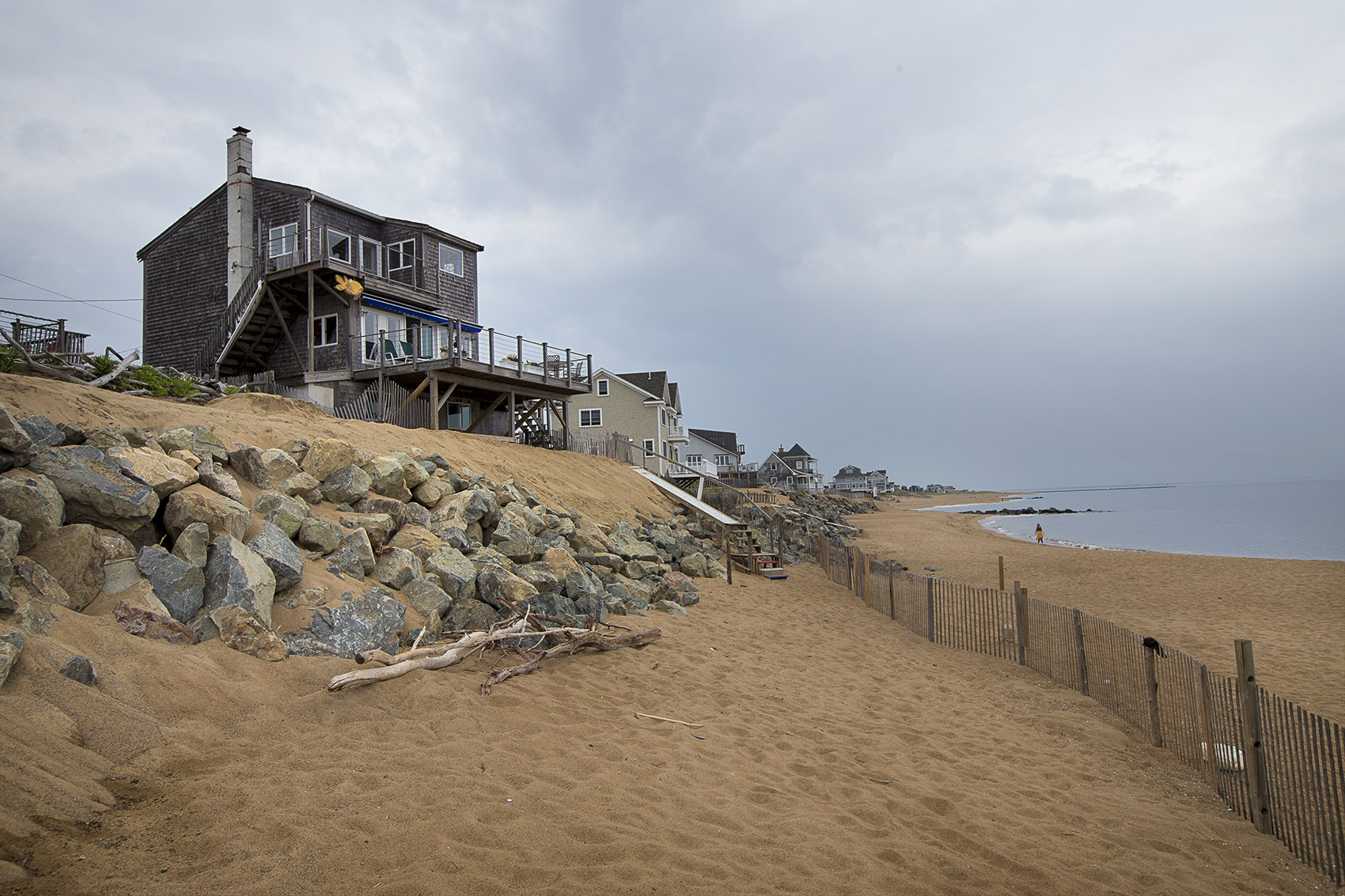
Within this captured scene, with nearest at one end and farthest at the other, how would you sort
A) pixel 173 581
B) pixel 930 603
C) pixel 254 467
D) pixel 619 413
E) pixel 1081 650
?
pixel 173 581, pixel 254 467, pixel 1081 650, pixel 930 603, pixel 619 413

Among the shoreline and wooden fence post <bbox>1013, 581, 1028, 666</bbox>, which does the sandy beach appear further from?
the shoreline

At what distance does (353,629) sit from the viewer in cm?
690

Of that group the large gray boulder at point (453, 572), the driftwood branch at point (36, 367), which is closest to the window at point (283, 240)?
the driftwood branch at point (36, 367)

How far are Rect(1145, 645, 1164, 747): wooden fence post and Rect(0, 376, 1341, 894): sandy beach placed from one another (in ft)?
0.86

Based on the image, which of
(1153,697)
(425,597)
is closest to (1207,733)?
(1153,697)

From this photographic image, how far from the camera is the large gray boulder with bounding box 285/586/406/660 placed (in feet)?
21.2

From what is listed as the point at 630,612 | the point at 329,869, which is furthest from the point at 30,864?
the point at 630,612

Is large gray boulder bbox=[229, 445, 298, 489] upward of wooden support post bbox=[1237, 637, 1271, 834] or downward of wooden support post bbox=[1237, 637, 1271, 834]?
upward

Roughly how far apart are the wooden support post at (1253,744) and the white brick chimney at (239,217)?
29841mm

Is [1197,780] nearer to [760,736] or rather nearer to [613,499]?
[760,736]

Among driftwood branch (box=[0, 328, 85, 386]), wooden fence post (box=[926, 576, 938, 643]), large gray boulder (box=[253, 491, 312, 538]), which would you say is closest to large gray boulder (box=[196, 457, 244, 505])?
large gray boulder (box=[253, 491, 312, 538])

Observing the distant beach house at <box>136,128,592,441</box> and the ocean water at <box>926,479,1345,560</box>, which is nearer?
the distant beach house at <box>136,128,592,441</box>

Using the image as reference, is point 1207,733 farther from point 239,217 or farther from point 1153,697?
point 239,217

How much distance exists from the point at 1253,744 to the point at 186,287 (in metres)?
33.3
